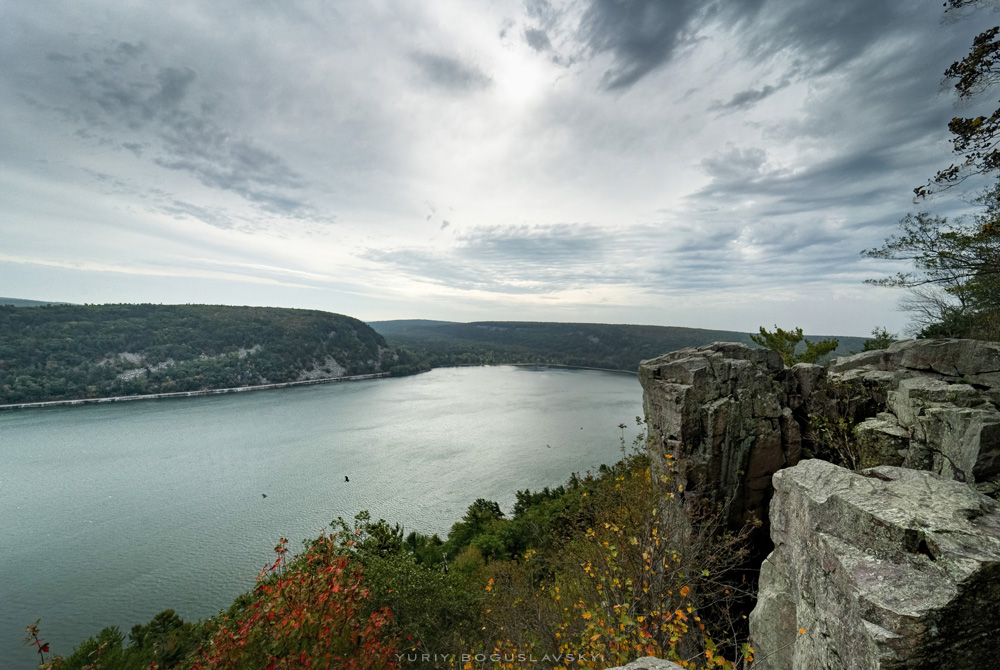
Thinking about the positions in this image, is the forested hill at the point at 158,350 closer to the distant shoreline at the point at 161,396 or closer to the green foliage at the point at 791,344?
the distant shoreline at the point at 161,396

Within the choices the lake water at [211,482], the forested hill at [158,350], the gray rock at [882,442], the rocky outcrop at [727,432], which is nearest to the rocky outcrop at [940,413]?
the gray rock at [882,442]

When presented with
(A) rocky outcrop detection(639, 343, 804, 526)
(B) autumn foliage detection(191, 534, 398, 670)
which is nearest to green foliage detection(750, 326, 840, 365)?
(A) rocky outcrop detection(639, 343, 804, 526)

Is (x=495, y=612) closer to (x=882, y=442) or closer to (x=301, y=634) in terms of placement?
(x=301, y=634)

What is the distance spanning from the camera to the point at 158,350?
118812 mm

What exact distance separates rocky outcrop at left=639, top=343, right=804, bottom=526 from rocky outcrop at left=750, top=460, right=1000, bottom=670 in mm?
6531

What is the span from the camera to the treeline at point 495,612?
891 cm

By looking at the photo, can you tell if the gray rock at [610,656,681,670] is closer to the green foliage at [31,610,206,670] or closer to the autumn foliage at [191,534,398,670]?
the autumn foliage at [191,534,398,670]

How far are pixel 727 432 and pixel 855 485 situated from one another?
26.2 feet

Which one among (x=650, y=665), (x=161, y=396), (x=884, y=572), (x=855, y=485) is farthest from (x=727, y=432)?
(x=161, y=396)

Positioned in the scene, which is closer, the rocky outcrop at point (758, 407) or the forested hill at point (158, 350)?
the rocky outcrop at point (758, 407)

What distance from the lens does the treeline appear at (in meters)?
8.91

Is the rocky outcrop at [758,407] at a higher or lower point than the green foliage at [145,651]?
higher

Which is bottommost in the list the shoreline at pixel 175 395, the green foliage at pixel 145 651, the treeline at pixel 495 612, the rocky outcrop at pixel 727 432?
the shoreline at pixel 175 395

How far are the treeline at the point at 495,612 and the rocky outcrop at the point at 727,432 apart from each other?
3.42 feet
